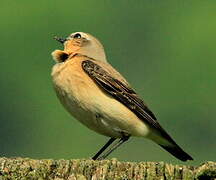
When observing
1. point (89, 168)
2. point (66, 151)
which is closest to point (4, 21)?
point (66, 151)

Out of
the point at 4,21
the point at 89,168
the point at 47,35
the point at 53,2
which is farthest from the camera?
the point at 53,2

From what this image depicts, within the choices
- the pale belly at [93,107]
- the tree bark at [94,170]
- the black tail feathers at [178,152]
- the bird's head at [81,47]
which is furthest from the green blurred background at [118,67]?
the tree bark at [94,170]

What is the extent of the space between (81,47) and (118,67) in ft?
123

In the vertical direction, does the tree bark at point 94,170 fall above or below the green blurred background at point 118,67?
below

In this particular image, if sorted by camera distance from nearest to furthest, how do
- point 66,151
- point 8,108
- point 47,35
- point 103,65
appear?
point 103,65 → point 66,151 → point 8,108 → point 47,35

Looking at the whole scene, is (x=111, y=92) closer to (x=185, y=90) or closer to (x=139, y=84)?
(x=139, y=84)

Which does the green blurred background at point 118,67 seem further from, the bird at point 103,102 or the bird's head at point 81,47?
the bird at point 103,102

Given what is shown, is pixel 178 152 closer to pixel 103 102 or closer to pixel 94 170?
pixel 103 102

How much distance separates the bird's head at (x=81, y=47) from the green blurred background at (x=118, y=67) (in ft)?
58.2

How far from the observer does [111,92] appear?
14.0 m

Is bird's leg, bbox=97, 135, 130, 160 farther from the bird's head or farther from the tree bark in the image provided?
the tree bark

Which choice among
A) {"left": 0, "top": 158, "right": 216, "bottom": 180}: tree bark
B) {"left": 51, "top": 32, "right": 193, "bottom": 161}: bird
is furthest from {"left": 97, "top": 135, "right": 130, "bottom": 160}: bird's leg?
{"left": 0, "top": 158, "right": 216, "bottom": 180}: tree bark

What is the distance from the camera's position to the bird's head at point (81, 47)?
48.2 ft

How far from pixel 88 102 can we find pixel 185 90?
45452mm
